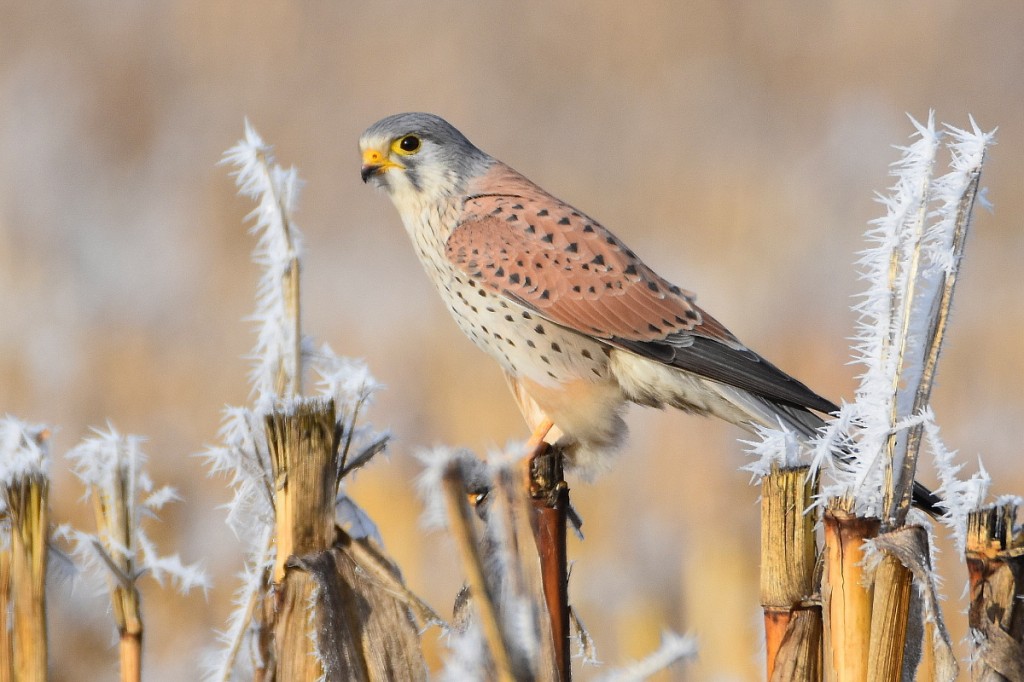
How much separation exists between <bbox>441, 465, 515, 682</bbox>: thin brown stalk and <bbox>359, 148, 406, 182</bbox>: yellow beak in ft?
5.45

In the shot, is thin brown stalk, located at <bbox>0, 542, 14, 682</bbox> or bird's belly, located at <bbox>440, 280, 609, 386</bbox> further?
bird's belly, located at <bbox>440, 280, 609, 386</bbox>

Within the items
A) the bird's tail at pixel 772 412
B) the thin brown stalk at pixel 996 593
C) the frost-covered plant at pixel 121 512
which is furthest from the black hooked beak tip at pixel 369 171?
the thin brown stalk at pixel 996 593

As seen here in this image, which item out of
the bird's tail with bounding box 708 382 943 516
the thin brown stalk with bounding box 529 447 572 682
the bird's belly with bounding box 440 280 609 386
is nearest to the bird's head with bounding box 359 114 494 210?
the bird's belly with bounding box 440 280 609 386

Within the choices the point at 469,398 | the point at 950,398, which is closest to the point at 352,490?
the point at 469,398

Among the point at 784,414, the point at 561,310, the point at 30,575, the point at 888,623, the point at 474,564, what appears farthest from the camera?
the point at 561,310

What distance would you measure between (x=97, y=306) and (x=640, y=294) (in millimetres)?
2374

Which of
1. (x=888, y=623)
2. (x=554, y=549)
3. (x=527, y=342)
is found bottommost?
(x=888, y=623)

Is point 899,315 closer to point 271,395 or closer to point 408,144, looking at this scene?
point 271,395

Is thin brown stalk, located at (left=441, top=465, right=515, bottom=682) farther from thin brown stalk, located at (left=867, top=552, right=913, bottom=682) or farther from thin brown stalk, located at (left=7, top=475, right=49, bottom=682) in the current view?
thin brown stalk, located at (left=7, top=475, right=49, bottom=682)

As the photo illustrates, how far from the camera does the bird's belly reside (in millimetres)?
2373

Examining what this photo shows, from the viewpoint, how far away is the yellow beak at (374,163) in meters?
2.53

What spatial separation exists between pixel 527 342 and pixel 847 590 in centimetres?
128

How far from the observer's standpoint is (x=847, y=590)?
3.94 ft

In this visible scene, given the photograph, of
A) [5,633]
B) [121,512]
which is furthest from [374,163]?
[5,633]
